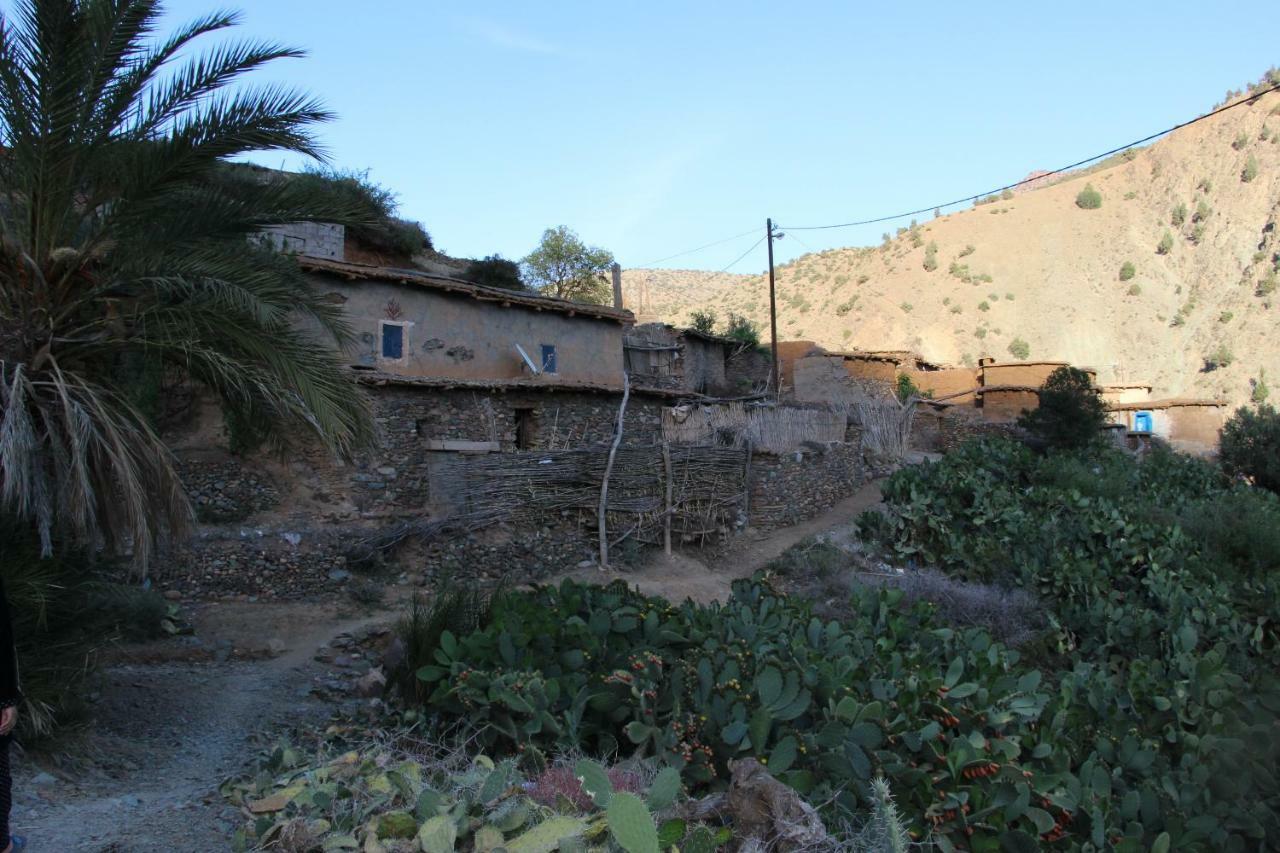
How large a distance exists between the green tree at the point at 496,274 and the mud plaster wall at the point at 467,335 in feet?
20.8

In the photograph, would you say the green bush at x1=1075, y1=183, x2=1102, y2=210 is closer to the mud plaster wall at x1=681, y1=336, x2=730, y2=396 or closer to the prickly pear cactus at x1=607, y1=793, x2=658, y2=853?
the mud plaster wall at x1=681, y1=336, x2=730, y2=396

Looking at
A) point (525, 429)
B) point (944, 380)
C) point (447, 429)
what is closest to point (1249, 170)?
point (944, 380)

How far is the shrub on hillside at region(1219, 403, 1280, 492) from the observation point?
765 inches

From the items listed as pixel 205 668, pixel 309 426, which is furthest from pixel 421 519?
pixel 309 426

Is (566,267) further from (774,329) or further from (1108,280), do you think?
(1108,280)

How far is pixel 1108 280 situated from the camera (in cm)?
4341

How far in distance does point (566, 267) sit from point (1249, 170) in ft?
108

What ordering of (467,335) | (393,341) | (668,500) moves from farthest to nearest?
1. (467,335)
2. (393,341)
3. (668,500)

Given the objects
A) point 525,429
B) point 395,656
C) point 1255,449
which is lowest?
point 395,656

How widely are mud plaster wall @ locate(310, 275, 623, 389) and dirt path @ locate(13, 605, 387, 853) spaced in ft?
21.9

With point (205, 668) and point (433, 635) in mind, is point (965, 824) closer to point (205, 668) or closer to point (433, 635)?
point (433, 635)

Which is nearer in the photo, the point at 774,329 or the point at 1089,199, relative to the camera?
the point at 774,329

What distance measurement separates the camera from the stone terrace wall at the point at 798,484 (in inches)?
624

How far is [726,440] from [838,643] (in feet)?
35.4
